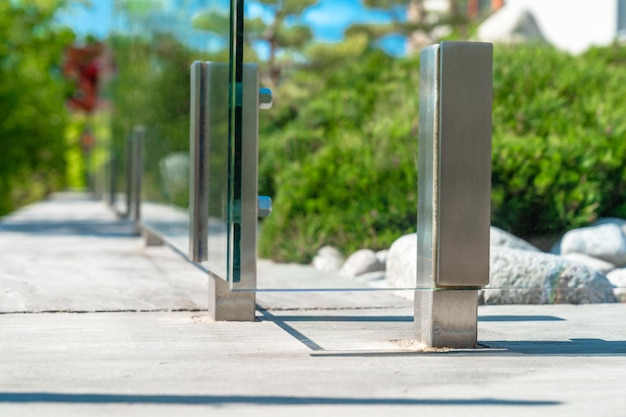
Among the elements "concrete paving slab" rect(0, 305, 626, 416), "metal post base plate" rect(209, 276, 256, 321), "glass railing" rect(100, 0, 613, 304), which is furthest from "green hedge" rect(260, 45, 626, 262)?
"metal post base plate" rect(209, 276, 256, 321)

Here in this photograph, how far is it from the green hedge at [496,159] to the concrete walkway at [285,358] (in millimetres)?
1185

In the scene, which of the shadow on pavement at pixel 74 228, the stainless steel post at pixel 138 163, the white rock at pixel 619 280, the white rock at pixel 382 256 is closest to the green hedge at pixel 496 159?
the white rock at pixel 382 256

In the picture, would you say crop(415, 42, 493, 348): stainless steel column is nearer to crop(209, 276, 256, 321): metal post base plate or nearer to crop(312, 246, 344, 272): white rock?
crop(209, 276, 256, 321): metal post base plate

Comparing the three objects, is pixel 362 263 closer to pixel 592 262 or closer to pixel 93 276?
pixel 592 262

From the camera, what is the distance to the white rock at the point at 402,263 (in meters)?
7.51

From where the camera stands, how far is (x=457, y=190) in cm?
536

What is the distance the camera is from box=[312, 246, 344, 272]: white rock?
8.35 metres

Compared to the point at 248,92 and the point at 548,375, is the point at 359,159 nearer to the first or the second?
the point at 248,92

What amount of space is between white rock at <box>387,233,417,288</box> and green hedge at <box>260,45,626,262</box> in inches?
32.3

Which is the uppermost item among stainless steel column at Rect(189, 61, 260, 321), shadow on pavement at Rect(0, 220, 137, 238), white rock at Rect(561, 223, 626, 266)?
stainless steel column at Rect(189, 61, 260, 321)

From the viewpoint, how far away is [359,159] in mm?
10219

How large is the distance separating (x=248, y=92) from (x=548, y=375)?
7.71 feet

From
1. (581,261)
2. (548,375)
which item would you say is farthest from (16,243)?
(548,375)

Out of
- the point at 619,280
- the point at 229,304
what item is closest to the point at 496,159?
the point at 619,280
